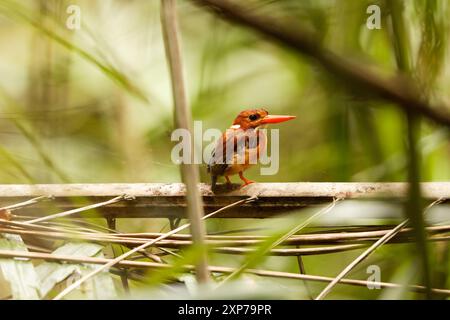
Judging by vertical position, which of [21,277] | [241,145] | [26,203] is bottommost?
[21,277]

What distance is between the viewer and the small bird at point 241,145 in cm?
119

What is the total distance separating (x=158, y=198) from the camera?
114cm

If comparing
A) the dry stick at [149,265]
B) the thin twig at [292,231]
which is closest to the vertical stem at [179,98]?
the thin twig at [292,231]

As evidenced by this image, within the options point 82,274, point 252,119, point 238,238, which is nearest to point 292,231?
point 238,238

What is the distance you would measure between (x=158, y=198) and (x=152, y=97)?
0.74ft

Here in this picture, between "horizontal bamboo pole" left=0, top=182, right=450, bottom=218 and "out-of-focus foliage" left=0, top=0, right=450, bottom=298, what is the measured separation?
0.09 ft

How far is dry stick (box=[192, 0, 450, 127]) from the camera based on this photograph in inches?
7.6

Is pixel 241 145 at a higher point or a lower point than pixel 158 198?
higher

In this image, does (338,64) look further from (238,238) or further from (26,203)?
(26,203)

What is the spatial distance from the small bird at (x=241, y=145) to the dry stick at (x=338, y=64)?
0.98 metres

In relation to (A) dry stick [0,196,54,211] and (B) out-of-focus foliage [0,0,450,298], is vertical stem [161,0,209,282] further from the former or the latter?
(A) dry stick [0,196,54,211]

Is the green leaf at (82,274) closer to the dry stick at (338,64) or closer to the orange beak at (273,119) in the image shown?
the orange beak at (273,119)

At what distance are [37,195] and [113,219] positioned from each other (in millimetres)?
154

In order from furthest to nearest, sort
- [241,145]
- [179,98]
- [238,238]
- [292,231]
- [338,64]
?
[241,145] < [238,238] < [292,231] < [179,98] < [338,64]
